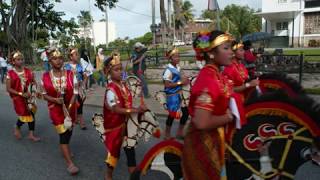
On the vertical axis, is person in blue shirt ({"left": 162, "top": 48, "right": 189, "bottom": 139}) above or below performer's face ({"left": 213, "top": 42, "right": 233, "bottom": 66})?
below

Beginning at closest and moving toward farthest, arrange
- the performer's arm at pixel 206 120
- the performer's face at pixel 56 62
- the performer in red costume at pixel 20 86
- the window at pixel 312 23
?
1. the performer's arm at pixel 206 120
2. the performer's face at pixel 56 62
3. the performer in red costume at pixel 20 86
4. the window at pixel 312 23

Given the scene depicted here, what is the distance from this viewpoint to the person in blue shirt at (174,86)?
21.6 ft

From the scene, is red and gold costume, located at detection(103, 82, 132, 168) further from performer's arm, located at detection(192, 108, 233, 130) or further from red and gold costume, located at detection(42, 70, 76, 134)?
performer's arm, located at detection(192, 108, 233, 130)

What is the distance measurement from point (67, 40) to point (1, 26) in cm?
1347

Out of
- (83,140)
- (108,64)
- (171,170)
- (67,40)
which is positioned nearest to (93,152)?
(83,140)

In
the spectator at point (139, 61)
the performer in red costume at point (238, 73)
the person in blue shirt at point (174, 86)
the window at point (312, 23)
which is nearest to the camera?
the performer in red costume at point (238, 73)

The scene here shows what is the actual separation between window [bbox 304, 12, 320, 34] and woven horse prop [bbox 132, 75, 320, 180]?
41489 millimetres

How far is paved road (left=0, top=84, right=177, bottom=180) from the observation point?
18.3 ft

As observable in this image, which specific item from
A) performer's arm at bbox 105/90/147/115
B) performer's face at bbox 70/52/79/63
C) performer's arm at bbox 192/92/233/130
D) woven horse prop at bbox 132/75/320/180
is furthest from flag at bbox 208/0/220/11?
performer's arm at bbox 192/92/233/130

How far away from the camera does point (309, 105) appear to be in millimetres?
3123

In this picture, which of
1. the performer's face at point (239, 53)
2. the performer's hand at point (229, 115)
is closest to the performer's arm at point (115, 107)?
the performer's hand at point (229, 115)

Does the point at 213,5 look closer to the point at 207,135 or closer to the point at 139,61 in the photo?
the point at 139,61

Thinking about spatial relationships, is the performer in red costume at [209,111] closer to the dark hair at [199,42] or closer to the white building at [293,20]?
the dark hair at [199,42]

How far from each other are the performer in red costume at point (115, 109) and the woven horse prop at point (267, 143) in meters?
1.04
